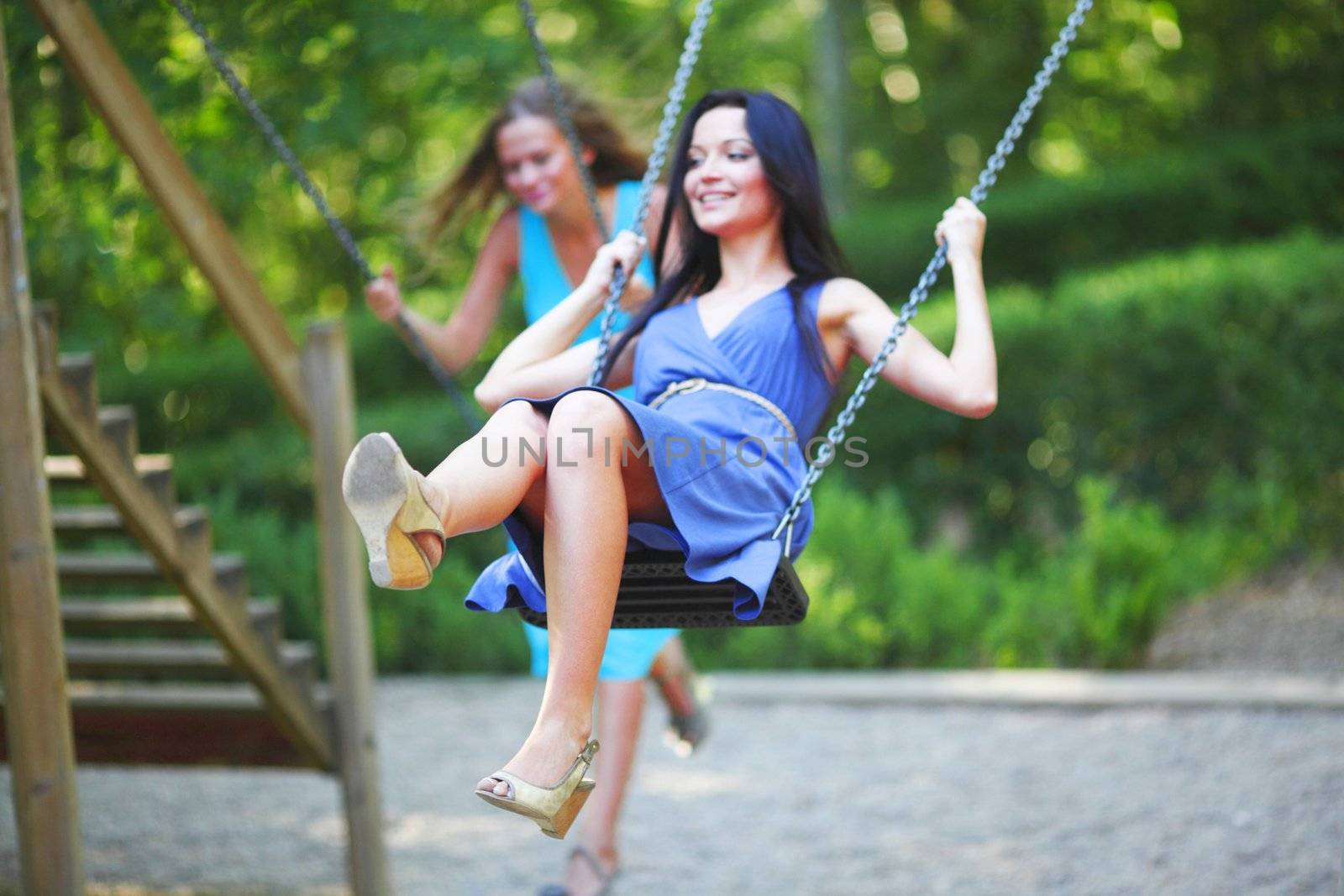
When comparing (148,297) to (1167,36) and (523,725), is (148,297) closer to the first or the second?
(523,725)

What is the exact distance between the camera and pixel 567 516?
2.31 meters

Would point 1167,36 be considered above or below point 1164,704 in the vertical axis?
above

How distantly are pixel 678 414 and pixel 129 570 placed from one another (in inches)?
81.3

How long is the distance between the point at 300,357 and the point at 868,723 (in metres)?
2.59

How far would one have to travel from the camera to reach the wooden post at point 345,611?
153 inches

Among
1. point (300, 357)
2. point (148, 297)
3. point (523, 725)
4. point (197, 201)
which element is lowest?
point (523, 725)

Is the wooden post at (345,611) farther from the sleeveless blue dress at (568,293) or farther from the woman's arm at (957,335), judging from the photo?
the woman's arm at (957,335)

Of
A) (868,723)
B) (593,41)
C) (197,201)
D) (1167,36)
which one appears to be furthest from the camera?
(1167,36)

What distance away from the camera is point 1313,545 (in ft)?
20.6

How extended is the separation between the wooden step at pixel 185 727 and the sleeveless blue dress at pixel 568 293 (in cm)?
85

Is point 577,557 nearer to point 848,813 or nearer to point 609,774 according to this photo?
point 609,774

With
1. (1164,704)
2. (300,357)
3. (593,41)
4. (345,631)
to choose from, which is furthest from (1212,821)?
(593,41)

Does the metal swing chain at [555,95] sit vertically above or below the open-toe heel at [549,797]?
above

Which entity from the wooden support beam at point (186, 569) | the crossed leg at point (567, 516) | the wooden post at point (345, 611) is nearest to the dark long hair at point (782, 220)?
the crossed leg at point (567, 516)
